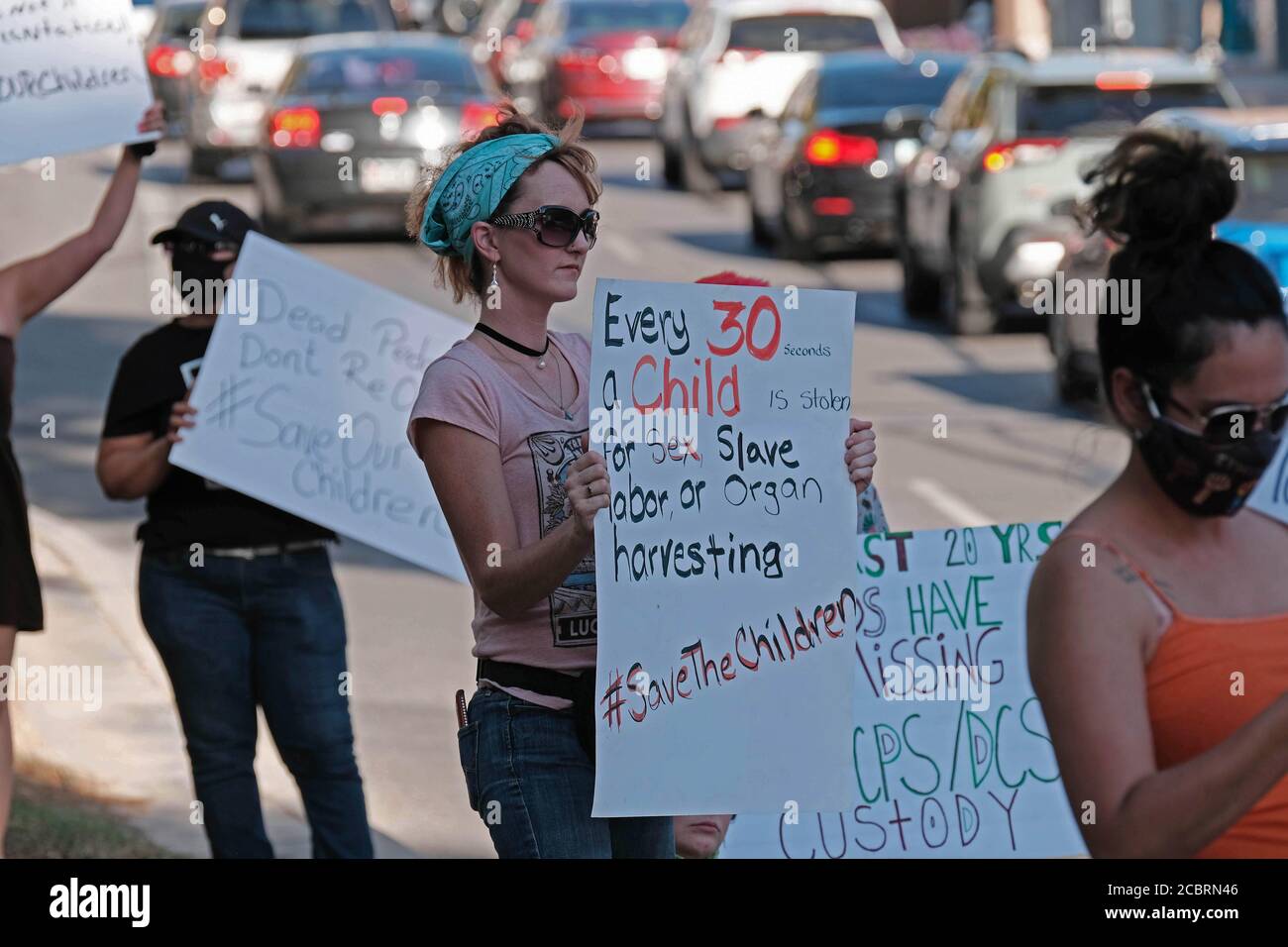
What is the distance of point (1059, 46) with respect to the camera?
1438 inches

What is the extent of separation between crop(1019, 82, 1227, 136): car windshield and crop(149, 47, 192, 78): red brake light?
13688 millimetres

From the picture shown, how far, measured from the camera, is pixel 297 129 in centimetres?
1889

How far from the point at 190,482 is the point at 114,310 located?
498 inches

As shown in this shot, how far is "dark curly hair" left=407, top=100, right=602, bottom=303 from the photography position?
382 cm

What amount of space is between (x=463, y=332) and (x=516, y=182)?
2.20 metres

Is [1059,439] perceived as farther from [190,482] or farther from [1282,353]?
[1282,353]

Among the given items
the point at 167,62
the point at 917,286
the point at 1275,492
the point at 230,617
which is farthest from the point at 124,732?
the point at 167,62

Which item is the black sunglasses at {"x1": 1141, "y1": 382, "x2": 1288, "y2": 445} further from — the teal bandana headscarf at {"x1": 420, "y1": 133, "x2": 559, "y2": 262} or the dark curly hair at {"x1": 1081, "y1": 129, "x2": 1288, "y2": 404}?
the teal bandana headscarf at {"x1": 420, "y1": 133, "x2": 559, "y2": 262}

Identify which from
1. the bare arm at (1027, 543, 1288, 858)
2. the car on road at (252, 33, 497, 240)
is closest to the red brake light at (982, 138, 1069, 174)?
the car on road at (252, 33, 497, 240)

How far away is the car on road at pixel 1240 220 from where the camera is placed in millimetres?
11367

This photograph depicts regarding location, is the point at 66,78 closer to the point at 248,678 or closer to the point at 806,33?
the point at 248,678

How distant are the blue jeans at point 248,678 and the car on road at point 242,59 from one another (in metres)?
17.8

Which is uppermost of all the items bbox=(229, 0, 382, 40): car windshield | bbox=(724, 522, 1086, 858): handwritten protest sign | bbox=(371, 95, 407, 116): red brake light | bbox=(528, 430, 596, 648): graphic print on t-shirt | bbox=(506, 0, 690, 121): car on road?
bbox=(528, 430, 596, 648): graphic print on t-shirt
